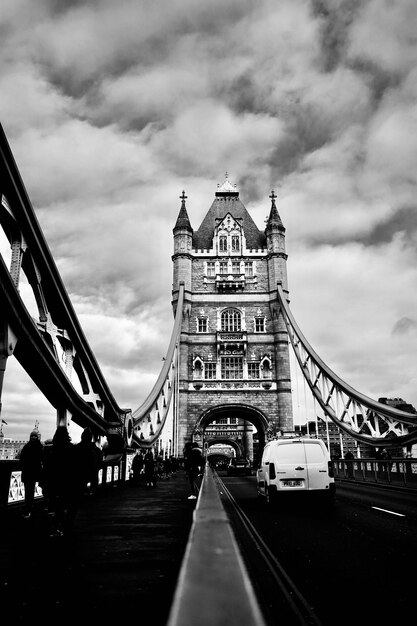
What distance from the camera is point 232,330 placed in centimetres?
4650

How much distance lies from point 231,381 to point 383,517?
36.1 metres

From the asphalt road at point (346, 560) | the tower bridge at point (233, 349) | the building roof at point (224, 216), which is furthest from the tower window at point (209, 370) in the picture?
the asphalt road at point (346, 560)

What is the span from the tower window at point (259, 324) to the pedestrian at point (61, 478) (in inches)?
1589

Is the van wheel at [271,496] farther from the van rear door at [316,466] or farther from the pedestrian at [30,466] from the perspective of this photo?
the pedestrian at [30,466]

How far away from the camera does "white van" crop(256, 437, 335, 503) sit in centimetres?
1089

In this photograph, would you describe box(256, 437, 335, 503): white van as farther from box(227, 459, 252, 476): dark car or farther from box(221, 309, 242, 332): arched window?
box(221, 309, 242, 332): arched window

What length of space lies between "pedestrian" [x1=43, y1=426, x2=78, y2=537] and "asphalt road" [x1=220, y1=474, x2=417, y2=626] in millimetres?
2426

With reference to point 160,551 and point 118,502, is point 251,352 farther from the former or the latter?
point 160,551

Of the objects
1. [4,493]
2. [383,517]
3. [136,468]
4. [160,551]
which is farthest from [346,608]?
[136,468]

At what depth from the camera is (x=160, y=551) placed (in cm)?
539

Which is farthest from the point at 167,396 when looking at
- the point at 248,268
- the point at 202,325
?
the point at 248,268

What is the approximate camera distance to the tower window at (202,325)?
46.8m

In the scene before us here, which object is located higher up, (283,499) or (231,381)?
(231,381)

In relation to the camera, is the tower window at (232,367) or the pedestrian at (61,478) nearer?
the pedestrian at (61,478)
